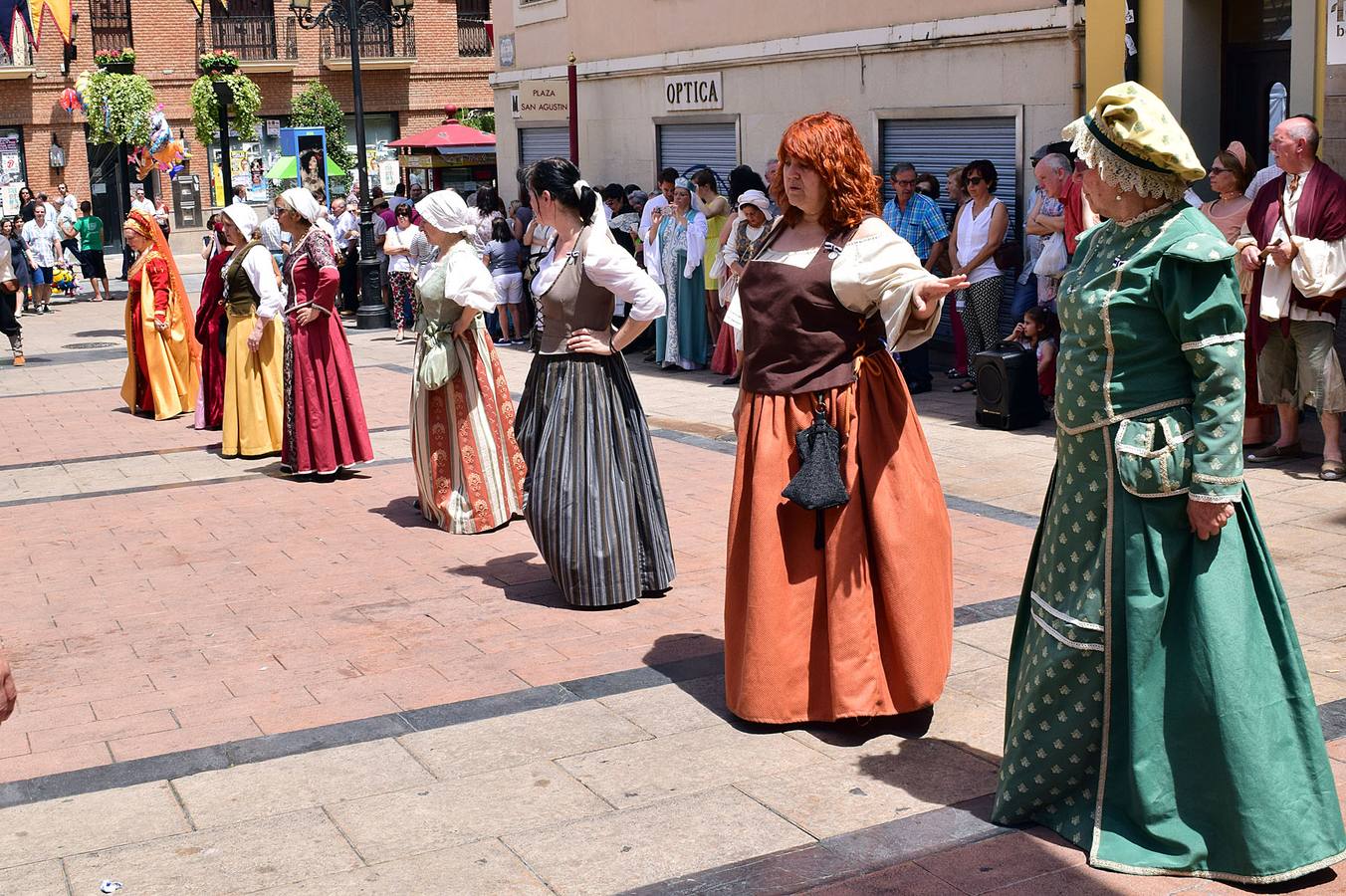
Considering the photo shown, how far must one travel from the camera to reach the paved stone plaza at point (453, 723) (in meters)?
4.13

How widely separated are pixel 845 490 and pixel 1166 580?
1.21 m

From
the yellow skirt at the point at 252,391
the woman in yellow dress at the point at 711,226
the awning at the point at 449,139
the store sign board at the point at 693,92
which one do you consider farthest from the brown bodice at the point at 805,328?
the awning at the point at 449,139

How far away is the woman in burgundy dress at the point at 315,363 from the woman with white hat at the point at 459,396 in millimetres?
1461

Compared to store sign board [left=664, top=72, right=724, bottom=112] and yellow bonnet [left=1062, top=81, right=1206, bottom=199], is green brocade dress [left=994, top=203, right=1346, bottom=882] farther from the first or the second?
store sign board [left=664, top=72, right=724, bottom=112]

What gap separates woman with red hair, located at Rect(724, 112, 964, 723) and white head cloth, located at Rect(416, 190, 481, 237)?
11.1ft

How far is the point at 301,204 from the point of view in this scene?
949cm

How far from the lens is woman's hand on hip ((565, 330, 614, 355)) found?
6.68m

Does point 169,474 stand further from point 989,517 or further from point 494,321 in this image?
point 494,321

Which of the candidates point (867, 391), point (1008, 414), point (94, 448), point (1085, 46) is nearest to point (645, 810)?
point (867, 391)

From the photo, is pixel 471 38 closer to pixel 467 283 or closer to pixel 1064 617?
pixel 467 283

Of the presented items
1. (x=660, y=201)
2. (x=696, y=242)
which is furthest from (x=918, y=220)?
(x=660, y=201)

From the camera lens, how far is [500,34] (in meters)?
22.5

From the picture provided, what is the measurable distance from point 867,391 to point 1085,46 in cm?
788

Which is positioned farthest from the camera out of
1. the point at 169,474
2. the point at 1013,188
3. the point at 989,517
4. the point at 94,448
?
the point at 1013,188
